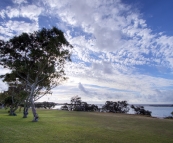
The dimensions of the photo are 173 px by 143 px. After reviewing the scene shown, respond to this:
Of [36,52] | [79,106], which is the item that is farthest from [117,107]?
[36,52]

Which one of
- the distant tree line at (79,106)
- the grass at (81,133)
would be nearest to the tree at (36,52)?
the grass at (81,133)

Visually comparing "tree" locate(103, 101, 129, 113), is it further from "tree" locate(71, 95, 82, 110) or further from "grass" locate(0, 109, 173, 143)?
"grass" locate(0, 109, 173, 143)

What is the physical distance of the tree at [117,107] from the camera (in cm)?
4797

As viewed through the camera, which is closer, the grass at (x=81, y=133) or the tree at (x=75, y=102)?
the grass at (x=81, y=133)

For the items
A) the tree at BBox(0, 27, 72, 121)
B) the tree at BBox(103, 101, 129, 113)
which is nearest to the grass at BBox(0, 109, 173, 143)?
the tree at BBox(0, 27, 72, 121)

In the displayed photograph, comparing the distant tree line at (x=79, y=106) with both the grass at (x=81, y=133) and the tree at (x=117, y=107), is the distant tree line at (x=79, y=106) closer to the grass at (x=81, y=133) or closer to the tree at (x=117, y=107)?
the tree at (x=117, y=107)

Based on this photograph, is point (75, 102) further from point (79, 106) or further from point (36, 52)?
point (36, 52)

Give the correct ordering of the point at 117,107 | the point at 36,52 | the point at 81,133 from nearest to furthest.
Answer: the point at 81,133
the point at 36,52
the point at 117,107

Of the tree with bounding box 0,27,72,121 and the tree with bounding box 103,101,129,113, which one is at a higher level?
the tree with bounding box 0,27,72,121

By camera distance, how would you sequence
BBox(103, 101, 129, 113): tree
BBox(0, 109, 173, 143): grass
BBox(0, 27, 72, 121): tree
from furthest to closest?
BBox(103, 101, 129, 113): tree → BBox(0, 27, 72, 121): tree → BBox(0, 109, 173, 143): grass

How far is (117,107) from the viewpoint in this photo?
48.9 meters

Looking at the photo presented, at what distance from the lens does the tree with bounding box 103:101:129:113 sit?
4797 centimetres

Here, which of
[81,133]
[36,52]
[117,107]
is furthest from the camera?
[117,107]

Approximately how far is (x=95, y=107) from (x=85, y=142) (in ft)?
146
